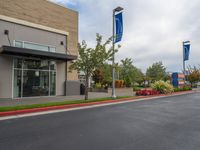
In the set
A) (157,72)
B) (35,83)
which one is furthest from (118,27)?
(157,72)

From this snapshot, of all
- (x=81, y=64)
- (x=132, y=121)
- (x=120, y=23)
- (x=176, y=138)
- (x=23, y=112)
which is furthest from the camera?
(x=120, y=23)

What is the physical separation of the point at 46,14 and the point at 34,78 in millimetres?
6608

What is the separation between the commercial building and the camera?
1549 centimetres

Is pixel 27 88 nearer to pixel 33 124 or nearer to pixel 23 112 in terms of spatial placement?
pixel 23 112

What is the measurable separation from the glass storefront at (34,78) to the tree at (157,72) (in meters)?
44.0

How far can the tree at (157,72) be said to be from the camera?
58062 millimetres

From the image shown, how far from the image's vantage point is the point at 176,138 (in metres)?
5.86

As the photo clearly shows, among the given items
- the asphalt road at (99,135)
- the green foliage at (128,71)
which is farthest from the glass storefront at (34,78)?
the green foliage at (128,71)

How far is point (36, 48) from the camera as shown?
17531mm

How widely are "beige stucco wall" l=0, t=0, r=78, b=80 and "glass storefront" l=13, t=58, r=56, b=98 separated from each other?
7.50ft

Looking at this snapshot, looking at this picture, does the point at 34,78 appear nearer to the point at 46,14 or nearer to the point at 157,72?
the point at 46,14

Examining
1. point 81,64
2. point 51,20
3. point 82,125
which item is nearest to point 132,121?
point 82,125

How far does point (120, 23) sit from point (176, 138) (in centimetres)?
1390

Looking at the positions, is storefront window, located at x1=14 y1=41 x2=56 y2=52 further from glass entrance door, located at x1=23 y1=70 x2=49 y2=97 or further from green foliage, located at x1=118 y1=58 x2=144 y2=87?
green foliage, located at x1=118 y1=58 x2=144 y2=87
